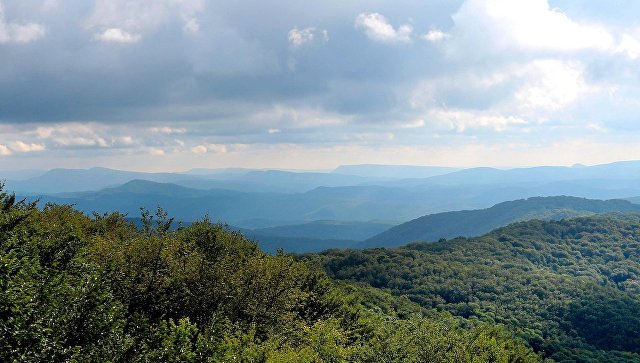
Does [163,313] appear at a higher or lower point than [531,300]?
higher

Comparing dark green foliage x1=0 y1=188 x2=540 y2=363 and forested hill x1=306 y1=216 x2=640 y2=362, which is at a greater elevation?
dark green foliage x1=0 y1=188 x2=540 y2=363

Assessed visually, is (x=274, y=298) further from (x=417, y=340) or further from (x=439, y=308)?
(x=439, y=308)

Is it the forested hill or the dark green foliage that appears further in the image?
the forested hill

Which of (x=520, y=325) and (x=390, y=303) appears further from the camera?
(x=520, y=325)

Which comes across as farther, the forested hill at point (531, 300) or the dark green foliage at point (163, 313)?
the forested hill at point (531, 300)

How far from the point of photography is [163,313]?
135 feet

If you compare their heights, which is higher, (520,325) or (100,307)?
(100,307)

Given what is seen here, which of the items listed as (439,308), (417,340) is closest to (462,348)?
(417,340)

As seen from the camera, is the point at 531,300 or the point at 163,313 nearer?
the point at 163,313

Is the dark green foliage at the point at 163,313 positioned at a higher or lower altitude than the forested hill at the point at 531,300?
higher

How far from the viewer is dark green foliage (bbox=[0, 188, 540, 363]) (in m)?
27.2

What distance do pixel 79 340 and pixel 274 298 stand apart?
2147cm

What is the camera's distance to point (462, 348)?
44.6 m

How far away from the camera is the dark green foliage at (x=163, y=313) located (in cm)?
2716
